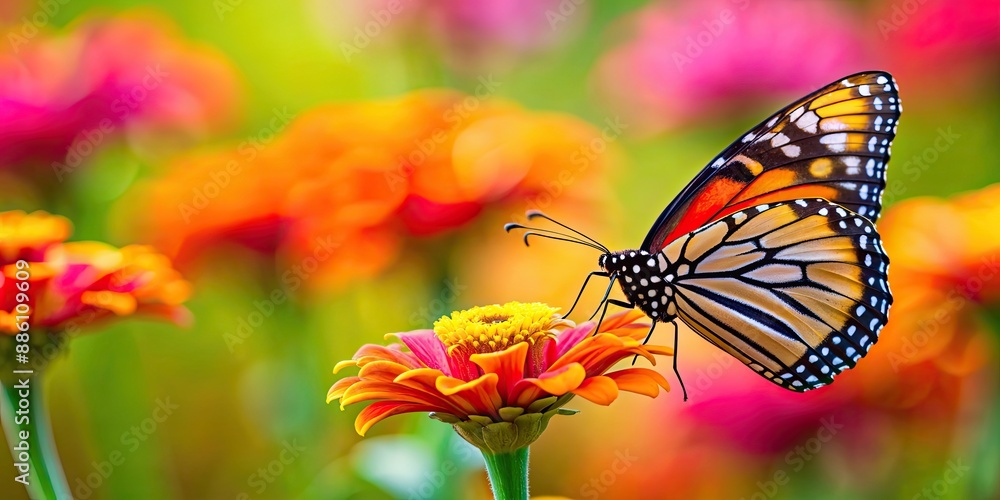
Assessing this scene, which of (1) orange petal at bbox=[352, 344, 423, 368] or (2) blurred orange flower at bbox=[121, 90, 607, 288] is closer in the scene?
(1) orange petal at bbox=[352, 344, 423, 368]

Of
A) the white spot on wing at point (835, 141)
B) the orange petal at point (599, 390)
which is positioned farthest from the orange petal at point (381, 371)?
the white spot on wing at point (835, 141)

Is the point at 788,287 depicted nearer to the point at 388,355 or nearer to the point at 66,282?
the point at 388,355

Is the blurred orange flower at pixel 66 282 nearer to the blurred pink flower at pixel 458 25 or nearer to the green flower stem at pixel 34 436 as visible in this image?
the green flower stem at pixel 34 436

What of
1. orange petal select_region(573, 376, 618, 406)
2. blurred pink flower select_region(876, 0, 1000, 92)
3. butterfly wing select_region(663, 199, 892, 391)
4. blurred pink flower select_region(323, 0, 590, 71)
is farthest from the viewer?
blurred pink flower select_region(323, 0, 590, 71)

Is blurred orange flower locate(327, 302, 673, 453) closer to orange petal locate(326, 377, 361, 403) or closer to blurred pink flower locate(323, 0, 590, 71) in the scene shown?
orange petal locate(326, 377, 361, 403)

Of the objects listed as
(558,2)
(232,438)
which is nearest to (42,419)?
(232,438)

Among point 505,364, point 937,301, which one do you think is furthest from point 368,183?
point 937,301

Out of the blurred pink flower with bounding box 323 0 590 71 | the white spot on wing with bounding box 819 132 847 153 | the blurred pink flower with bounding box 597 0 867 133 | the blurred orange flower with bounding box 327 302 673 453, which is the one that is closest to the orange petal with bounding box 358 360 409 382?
the blurred orange flower with bounding box 327 302 673 453

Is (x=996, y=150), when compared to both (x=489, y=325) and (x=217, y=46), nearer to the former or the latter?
(x=489, y=325)
